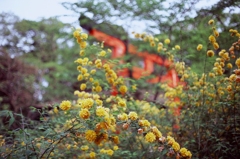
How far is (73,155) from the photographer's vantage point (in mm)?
2355

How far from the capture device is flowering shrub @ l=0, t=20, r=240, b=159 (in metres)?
1.41

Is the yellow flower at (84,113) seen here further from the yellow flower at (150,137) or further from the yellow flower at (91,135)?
the yellow flower at (150,137)

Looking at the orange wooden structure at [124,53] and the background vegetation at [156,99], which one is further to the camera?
the orange wooden structure at [124,53]

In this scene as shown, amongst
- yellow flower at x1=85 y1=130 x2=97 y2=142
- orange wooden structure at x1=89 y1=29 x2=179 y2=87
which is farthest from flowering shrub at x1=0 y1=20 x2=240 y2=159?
orange wooden structure at x1=89 y1=29 x2=179 y2=87

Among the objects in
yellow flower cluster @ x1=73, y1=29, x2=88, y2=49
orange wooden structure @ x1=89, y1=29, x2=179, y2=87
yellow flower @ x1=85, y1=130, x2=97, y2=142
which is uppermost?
yellow flower cluster @ x1=73, y1=29, x2=88, y2=49

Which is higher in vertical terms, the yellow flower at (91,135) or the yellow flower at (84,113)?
the yellow flower at (84,113)

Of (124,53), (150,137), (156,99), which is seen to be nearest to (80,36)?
(150,137)

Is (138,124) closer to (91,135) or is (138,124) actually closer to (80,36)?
(91,135)

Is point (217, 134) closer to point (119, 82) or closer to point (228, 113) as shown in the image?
point (228, 113)

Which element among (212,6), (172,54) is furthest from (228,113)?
(212,6)

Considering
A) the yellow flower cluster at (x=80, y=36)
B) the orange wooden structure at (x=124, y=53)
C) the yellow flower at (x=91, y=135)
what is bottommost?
the orange wooden structure at (x=124, y=53)

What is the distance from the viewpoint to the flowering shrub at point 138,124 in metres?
1.41

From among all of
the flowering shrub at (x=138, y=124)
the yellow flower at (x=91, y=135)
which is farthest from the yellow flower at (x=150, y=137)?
the yellow flower at (x=91, y=135)

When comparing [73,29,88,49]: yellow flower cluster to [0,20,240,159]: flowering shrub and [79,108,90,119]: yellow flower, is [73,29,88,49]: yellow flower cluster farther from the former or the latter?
[79,108,90,119]: yellow flower
